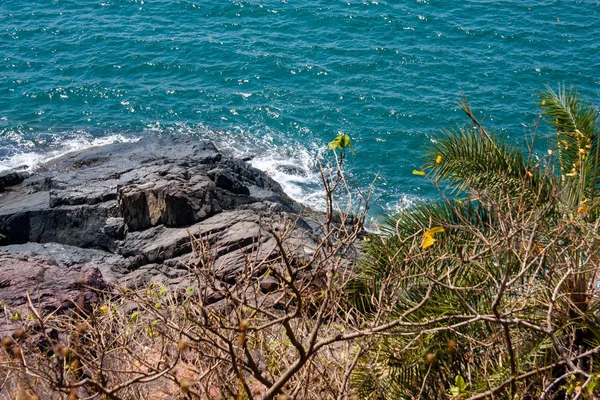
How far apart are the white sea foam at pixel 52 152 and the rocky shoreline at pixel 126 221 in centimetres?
243

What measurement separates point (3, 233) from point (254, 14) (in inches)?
772

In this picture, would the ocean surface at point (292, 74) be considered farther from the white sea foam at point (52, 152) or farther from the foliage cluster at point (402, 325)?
the foliage cluster at point (402, 325)

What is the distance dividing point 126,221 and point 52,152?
9.38 meters

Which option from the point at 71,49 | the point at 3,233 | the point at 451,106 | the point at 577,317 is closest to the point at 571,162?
the point at 577,317

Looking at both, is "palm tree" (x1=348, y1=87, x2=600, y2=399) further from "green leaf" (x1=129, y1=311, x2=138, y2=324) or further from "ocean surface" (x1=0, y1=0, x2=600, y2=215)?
"ocean surface" (x1=0, y1=0, x2=600, y2=215)

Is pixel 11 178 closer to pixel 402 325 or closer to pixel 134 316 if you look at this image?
pixel 134 316

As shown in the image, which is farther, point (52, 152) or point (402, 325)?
point (52, 152)

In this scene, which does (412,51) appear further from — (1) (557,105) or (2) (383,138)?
(1) (557,105)

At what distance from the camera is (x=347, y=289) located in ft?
30.2

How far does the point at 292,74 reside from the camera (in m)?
28.5

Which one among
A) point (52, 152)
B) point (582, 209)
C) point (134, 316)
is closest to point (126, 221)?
point (134, 316)

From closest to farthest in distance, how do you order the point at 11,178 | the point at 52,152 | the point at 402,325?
the point at 402,325
the point at 11,178
the point at 52,152

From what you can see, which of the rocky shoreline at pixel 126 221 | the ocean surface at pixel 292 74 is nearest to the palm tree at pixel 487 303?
the rocky shoreline at pixel 126 221

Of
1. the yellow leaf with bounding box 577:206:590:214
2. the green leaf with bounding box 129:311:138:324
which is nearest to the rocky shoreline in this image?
the green leaf with bounding box 129:311:138:324
